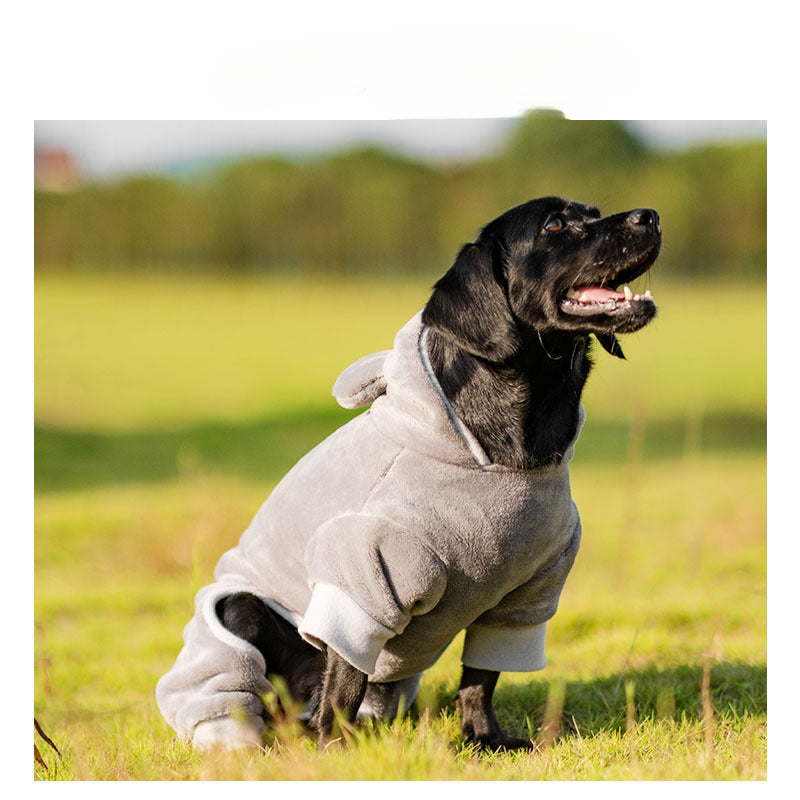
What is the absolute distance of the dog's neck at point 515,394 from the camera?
3074 millimetres

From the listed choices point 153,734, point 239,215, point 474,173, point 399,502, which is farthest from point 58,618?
point 474,173

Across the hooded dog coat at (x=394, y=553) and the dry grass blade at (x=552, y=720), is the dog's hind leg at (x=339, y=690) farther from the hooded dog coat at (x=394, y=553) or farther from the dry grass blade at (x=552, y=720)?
the dry grass blade at (x=552, y=720)

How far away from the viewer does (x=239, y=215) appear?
930cm

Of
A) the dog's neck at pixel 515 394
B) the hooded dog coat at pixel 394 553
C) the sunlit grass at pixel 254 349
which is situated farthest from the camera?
the sunlit grass at pixel 254 349

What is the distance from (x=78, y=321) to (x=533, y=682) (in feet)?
21.0

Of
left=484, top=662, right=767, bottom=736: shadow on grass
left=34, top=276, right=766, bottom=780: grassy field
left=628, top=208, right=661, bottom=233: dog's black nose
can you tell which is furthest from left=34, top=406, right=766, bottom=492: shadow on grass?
left=628, top=208, right=661, bottom=233: dog's black nose

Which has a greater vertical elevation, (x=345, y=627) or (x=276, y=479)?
(x=345, y=627)

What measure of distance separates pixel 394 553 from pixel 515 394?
65 centimetres

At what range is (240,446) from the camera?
1141 centimetres

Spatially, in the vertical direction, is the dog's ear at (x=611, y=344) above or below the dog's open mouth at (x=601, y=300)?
below

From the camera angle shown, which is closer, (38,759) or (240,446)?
(38,759)

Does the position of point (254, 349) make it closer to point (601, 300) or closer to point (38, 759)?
point (38, 759)

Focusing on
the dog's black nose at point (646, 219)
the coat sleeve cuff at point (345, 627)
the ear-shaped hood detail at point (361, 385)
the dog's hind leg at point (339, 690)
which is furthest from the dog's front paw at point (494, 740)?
the dog's black nose at point (646, 219)

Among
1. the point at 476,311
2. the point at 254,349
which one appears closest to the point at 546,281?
the point at 476,311
